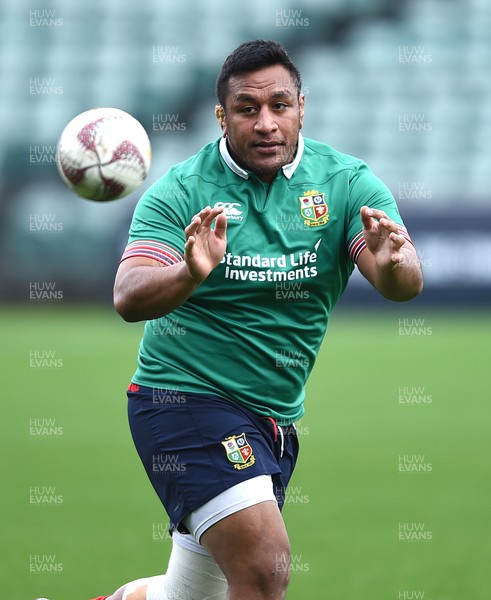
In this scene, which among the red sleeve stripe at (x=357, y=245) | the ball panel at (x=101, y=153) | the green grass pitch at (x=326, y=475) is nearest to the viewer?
the red sleeve stripe at (x=357, y=245)

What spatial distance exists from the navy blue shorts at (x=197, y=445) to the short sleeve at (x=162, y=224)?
548 mm

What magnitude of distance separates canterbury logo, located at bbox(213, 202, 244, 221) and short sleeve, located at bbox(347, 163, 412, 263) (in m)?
0.44

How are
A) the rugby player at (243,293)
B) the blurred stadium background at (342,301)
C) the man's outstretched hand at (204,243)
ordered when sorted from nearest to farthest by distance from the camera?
the man's outstretched hand at (204,243) → the rugby player at (243,293) → the blurred stadium background at (342,301)

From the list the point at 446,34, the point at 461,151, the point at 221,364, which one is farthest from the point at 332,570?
the point at 446,34

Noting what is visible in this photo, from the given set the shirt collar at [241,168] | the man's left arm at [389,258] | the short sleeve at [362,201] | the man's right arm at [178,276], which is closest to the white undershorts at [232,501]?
the man's right arm at [178,276]

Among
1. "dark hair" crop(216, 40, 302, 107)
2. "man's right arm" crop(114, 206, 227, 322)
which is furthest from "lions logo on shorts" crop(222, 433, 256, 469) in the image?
"dark hair" crop(216, 40, 302, 107)

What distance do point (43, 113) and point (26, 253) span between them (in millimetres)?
3763

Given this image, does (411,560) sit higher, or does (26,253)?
(411,560)

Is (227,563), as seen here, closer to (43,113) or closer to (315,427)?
(315,427)

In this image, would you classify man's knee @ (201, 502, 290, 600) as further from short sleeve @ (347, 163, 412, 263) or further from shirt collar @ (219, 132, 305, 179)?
shirt collar @ (219, 132, 305, 179)

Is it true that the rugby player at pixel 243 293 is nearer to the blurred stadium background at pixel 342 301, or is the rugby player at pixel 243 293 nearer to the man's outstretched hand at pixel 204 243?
the man's outstretched hand at pixel 204 243

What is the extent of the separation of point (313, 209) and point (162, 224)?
612mm

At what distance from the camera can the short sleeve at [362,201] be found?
14.0 feet

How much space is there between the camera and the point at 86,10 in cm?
2297
